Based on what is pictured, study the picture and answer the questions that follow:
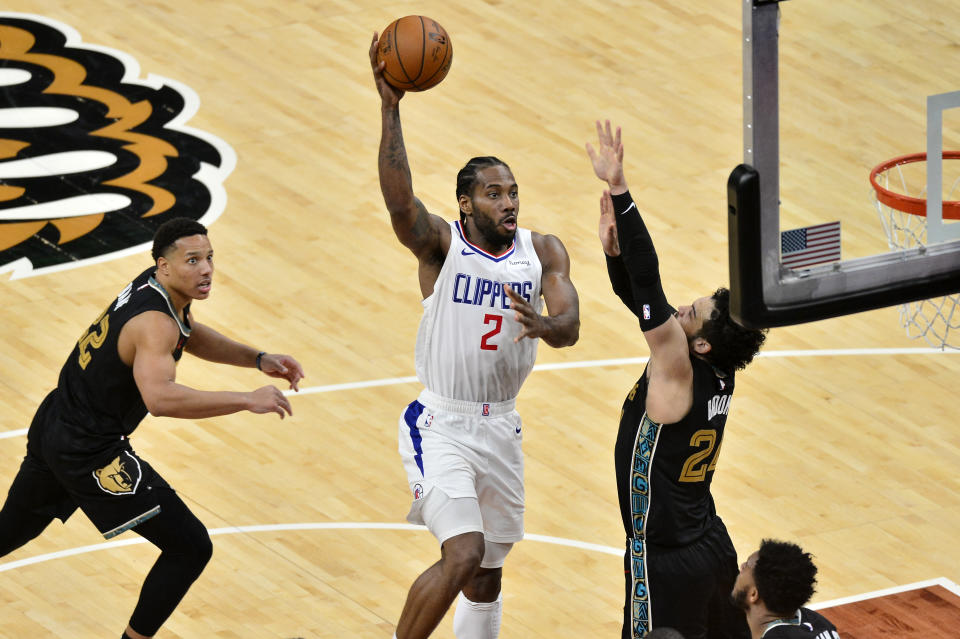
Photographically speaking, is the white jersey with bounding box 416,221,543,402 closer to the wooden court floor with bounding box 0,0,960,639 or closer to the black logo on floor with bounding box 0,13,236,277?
the wooden court floor with bounding box 0,0,960,639

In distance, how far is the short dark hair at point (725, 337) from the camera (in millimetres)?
7320

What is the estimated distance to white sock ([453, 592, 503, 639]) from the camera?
8555 mm

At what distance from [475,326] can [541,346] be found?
12.4ft

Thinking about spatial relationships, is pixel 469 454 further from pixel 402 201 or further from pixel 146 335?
pixel 146 335

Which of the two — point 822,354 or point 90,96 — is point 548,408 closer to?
point 822,354

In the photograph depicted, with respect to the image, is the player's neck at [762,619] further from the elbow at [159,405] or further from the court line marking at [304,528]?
the court line marking at [304,528]

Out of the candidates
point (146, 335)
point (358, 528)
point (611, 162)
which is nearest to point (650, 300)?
point (611, 162)

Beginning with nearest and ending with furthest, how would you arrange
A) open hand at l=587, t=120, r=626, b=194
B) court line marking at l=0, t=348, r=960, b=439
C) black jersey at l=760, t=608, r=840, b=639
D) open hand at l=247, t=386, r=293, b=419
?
black jersey at l=760, t=608, r=840, b=639 < open hand at l=587, t=120, r=626, b=194 < open hand at l=247, t=386, r=293, b=419 < court line marking at l=0, t=348, r=960, b=439

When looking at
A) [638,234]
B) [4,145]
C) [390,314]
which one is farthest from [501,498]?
[4,145]

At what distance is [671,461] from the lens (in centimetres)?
746

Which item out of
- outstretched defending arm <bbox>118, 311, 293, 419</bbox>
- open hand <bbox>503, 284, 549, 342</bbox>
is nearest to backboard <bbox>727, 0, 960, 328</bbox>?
open hand <bbox>503, 284, 549, 342</bbox>

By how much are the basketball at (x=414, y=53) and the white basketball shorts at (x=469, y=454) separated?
1474 millimetres

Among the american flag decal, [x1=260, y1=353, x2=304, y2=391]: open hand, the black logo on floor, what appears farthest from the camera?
the black logo on floor

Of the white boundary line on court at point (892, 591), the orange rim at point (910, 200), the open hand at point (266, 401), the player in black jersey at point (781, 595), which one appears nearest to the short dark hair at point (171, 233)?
the open hand at point (266, 401)
